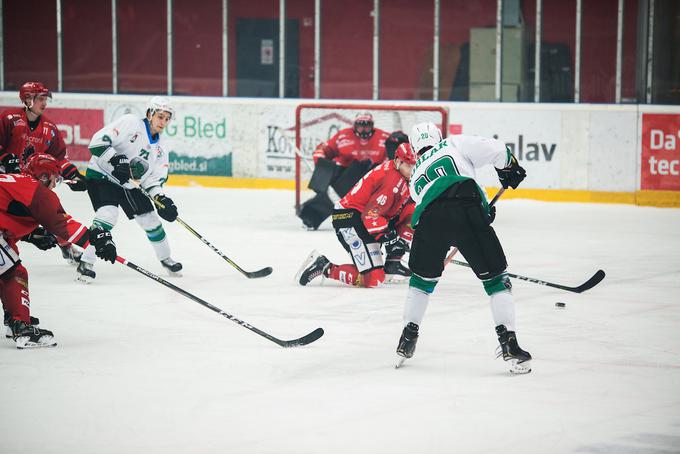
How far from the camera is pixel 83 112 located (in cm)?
1123

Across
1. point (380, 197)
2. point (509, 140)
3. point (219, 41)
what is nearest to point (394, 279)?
point (380, 197)

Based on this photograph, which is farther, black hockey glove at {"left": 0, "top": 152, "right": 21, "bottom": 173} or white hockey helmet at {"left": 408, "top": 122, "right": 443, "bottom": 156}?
black hockey glove at {"left": 0, "top": 152, "right": 21, "bottom": 173}

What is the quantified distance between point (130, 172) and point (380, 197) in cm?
142

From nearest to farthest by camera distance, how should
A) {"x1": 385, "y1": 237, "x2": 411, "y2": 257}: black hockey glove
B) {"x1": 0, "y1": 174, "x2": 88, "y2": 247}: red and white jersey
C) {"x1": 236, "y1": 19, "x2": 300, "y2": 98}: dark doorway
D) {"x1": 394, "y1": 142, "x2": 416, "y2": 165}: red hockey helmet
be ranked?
{"x1": 0, "y1": 174, "x2": 88, "y2": 247}: red and white jersey, {"x1": 394, "y1": 142, "x2": 416, "y2": 165}: red hockey helmet, {"x1": 385, "y1": 237, "x2": 411, "y2": 257}: black hockey glove, {"x1": 236, "y1": 19, "x2": 300, "y2": 98}: dark doorway

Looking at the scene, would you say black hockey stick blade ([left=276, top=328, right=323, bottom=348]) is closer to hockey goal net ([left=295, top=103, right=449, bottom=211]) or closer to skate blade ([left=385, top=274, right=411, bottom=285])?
skate blade ([left=385, top=274, right=411, bottom=285])

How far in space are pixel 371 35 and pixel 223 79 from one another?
184cm

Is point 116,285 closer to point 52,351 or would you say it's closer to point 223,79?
point 52,351

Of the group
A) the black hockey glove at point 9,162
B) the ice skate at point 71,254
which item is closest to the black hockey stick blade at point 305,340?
the ice skate at point 71,254

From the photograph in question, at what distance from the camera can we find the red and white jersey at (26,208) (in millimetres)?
4117

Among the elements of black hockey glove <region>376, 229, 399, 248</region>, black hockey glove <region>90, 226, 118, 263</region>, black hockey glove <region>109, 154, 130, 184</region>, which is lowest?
black hockey glove <region>376, 229, 399, 248</region>

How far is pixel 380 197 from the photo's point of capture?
5715 mm

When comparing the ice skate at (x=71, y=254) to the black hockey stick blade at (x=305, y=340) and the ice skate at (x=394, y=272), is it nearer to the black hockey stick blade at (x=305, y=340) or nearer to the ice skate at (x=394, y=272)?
the ice skate at (x=394, y=272)

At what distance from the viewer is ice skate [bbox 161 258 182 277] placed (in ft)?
20.2

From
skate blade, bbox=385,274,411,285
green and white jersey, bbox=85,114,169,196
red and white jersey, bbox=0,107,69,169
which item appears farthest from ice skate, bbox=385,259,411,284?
red and white jersey, bbox=0,107,69,169
